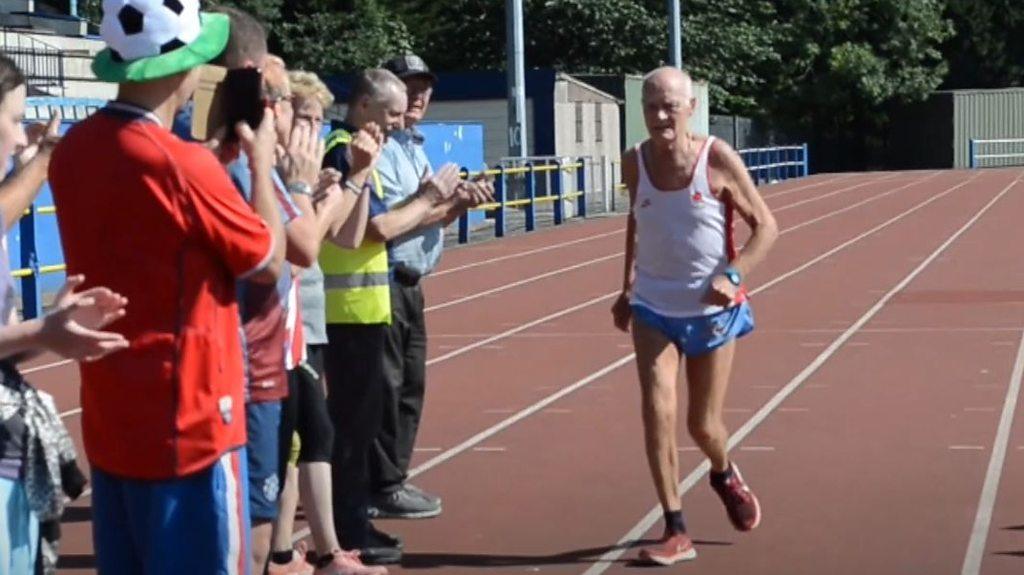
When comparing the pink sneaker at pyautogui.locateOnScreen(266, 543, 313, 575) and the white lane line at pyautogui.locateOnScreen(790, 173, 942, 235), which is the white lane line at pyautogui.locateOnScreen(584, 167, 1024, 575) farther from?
the white lane line at pyautogui.locateOnScreen(790, 173, 942, 235)

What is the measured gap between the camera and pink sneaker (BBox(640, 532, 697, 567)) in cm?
802

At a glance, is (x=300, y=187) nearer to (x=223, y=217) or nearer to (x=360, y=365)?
(x=223, y=217)

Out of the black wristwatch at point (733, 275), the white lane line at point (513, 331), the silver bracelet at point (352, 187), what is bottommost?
the white lane line at point (513, 331)

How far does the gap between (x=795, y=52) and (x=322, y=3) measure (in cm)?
1755

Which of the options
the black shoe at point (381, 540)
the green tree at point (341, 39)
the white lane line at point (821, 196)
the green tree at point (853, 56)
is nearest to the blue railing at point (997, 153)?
the green tree at point (853, 56)

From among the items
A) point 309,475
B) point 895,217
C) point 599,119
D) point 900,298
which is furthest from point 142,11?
point 599,119

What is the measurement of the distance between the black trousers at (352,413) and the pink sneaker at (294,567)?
26 centimetres

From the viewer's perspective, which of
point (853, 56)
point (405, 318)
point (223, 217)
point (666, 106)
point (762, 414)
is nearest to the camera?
point (223, 217)

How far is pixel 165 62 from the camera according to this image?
4.57 m

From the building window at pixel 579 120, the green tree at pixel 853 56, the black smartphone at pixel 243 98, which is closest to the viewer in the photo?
the black smartphone at pixel 243 98

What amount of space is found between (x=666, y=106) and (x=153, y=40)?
3.86 metres

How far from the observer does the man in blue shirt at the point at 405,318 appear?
8.59m

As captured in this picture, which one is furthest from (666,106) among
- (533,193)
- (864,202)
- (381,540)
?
(864,202)

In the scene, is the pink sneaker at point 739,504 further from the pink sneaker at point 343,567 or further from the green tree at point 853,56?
the green tree at point 853,56
